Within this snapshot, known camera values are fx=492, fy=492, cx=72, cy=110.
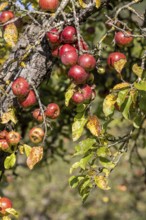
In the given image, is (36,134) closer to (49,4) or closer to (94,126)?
(94,126)

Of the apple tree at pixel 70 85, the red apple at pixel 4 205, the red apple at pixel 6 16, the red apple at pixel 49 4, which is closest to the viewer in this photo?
the apple tree at pixel 70 85

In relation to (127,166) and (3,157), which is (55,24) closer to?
(3,157)

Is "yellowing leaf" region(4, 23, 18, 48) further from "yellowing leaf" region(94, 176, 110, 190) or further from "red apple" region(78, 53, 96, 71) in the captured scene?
"yellowing leaf" region(94, 176, 110, 190)

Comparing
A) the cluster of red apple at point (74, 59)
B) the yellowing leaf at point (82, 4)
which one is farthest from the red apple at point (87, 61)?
the yellowing leaf at point (82, 4)

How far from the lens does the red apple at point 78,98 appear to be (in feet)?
5.13

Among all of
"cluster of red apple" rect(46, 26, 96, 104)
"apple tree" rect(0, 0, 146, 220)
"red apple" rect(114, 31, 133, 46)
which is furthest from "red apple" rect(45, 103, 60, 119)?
"red apple" rect(114, 31, 133, 46)

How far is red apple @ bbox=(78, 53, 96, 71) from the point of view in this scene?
1505mm

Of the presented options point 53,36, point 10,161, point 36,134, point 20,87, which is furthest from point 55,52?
point 10,161

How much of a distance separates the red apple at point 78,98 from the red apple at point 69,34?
6.7 inches

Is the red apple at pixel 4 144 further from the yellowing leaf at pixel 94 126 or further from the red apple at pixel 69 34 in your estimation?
the red apple at pixel 69 34

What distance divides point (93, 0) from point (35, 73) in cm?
33

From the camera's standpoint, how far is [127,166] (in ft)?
21.8

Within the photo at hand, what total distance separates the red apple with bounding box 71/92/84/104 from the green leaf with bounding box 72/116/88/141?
98 millimetres

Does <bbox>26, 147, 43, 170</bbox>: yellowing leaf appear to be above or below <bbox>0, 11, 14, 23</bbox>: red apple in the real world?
below
